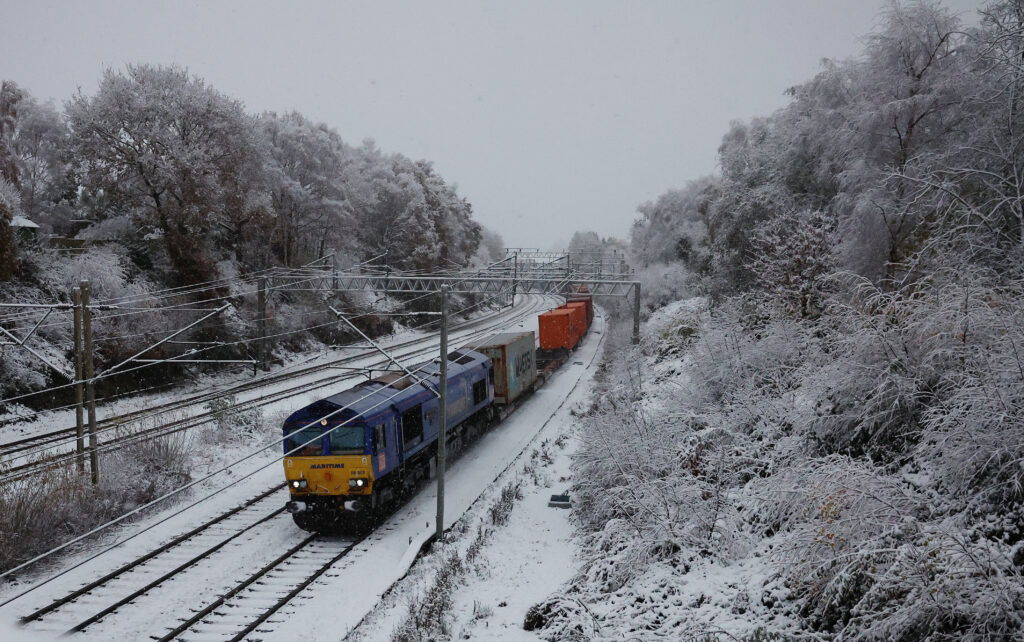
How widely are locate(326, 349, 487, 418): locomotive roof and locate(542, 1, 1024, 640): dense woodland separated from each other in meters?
4.54

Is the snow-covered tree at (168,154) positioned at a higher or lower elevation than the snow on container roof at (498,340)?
higher

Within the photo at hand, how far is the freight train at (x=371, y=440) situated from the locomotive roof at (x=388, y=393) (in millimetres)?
22

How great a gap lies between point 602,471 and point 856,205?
1096cm

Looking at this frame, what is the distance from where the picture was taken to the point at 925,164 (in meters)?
13.6

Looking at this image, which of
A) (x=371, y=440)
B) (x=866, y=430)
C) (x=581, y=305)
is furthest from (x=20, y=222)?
(x=581, y=305)

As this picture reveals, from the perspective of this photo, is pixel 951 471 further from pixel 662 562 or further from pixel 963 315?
pixel 662 562

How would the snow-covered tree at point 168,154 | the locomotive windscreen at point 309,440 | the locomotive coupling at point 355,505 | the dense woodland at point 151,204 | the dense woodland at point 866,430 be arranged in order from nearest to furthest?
the dense woodland at point 866,430, the locomotive coupling at point 355,505, the locomotive windscreen at point 309,440, the dense woodland at point 151,204, the snow-covered tree at point 168,154

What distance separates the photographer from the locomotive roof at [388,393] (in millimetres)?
12633

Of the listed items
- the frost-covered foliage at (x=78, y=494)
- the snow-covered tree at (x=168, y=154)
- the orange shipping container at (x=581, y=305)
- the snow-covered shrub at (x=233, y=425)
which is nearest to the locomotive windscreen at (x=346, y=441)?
the frost-covered foliage at (x=78, y=494)

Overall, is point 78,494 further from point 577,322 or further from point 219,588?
point 577,322

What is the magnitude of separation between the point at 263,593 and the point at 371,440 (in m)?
3.45

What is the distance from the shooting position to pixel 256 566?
37.8ft

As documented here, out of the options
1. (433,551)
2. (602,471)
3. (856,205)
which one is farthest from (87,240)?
(856,205)

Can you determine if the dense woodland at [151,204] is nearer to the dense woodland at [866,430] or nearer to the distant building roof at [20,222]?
the distant building roof at [20,222]
